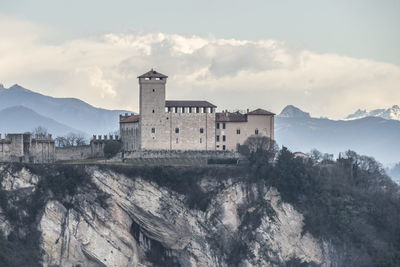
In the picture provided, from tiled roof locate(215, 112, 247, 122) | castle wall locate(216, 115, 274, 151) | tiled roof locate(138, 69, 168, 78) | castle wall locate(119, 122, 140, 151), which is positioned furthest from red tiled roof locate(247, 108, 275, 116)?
castle wall locate(119, 122, 140, 151)

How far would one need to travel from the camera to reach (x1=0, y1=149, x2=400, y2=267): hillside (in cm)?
8788

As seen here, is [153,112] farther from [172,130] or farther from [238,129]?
[238,129]

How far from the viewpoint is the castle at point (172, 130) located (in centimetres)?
10031

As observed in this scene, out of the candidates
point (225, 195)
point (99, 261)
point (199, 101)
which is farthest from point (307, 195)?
point (99, 261)

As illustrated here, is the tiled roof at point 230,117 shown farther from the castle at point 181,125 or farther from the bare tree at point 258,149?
the bare tree at point 258,149

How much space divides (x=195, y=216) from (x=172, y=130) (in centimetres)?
1261

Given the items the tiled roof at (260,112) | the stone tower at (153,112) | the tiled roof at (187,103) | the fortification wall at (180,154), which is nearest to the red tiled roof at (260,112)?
the tiled roof at (260,112)

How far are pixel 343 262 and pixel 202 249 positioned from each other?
53.3ft

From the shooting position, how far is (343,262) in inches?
3797

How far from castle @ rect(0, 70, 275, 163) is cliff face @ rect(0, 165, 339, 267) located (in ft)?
22.1

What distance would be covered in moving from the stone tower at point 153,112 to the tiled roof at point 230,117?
6764 mm

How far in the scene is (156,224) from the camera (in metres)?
92.9

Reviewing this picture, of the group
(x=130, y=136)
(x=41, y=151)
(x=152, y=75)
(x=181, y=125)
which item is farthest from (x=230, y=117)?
(x=41, y=151)

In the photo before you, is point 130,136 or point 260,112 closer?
point 130,136
